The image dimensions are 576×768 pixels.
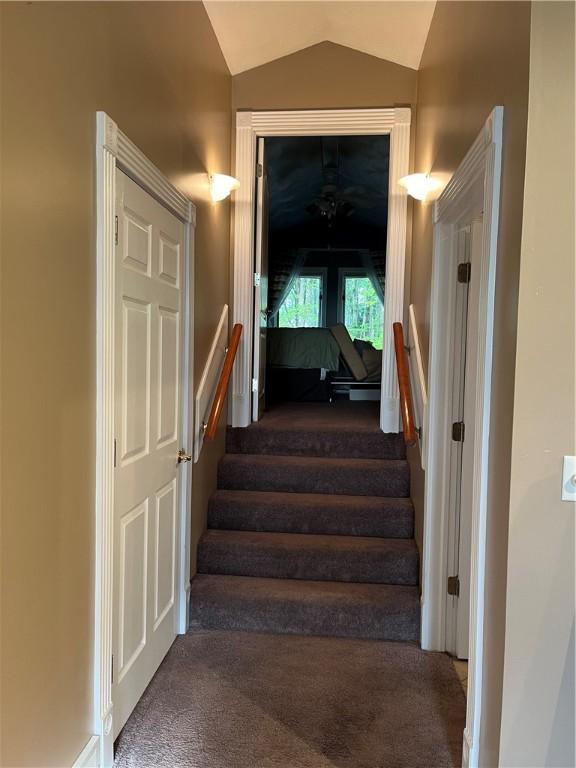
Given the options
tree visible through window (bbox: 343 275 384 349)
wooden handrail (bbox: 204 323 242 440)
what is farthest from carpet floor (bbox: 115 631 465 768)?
tree visible through window (bbox: 343 275 384 349)

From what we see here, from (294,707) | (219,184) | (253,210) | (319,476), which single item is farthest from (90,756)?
(253,210)

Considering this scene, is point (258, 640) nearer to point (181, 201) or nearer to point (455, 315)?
point (455, 315)

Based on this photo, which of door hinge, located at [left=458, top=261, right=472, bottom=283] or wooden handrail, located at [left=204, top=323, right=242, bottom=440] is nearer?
door hinge, located at [left=458, top=261, right=472, bottom=283]

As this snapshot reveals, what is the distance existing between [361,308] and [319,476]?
19.9 feet

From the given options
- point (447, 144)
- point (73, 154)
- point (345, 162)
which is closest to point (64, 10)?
point (73, 154)

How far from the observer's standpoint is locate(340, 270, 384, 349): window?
9.02 metres

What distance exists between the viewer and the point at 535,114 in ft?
4.40

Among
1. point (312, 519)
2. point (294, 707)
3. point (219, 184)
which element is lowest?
point (294, 707)

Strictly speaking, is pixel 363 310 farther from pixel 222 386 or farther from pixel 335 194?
pixel 222 386

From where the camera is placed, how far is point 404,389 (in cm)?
296

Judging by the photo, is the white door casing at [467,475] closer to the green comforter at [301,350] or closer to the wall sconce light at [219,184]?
the wall sconce light at [219,184]

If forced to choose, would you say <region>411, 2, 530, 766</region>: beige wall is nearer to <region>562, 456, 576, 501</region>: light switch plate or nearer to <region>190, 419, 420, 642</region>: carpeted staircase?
<region>562, 456, 576, 501</region>: light switch plate

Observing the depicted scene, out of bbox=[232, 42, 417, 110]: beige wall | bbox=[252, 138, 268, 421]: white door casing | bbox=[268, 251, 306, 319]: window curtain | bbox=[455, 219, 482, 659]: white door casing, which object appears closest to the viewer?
bbox=[455, 219, 482, 659]: white door casing

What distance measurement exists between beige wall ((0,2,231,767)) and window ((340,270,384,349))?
725 cm
